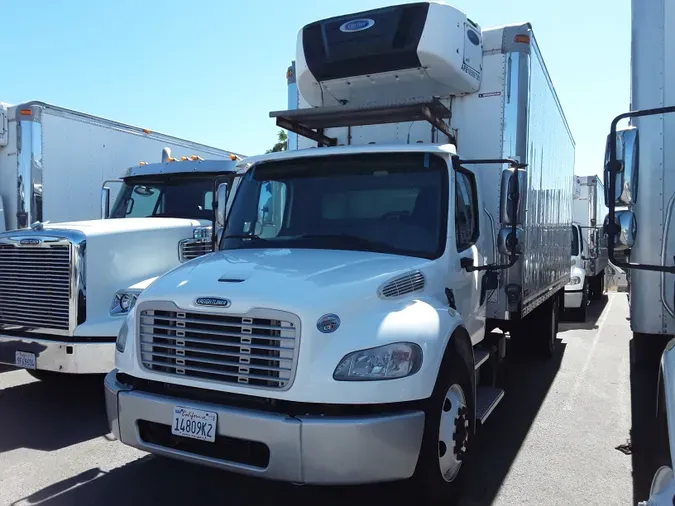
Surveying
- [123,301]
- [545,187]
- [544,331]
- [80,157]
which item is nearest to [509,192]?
[545,187]

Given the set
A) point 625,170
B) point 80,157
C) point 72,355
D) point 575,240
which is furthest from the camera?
point 575,240

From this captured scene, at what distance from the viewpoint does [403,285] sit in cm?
368

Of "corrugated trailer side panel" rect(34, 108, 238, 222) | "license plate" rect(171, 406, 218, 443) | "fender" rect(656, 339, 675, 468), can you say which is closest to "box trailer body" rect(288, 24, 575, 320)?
"fender" rect(656, 339, 675, 468)

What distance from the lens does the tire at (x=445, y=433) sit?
3.32 meters

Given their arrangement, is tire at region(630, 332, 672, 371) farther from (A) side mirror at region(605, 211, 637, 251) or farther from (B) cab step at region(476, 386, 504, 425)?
(A) side mirror at region(605, 211, 637, 251)

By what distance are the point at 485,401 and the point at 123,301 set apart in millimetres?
3473

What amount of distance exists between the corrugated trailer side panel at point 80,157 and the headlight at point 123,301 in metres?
3.50

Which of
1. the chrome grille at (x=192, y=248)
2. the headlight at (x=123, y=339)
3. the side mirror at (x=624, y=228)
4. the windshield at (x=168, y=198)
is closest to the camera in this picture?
the side mirror at (x=624, y=228)

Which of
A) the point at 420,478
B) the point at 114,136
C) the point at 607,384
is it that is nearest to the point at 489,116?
the point at 420,478

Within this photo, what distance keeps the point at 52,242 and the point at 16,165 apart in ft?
11.6

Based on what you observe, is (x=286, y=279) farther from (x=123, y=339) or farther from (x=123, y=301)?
(x=123, y=301)

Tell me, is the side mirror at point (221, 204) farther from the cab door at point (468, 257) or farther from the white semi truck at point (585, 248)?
the white semi truck at point (585, 248)

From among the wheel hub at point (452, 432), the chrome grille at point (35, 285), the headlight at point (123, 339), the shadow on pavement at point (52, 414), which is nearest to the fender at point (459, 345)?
the wheel hub at point (452, 432)

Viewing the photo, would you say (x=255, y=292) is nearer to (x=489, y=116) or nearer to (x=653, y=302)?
(x=653, y=302)
